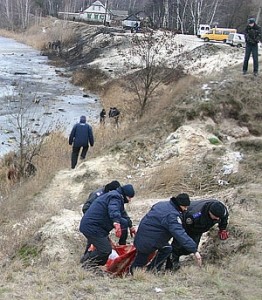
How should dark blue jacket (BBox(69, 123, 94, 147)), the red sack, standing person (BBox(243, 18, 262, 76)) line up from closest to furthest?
the red sack → dark blue jacket (BBox(69, 123, 94, 147)) → standing person (BBox(243, 18, 262, 76))

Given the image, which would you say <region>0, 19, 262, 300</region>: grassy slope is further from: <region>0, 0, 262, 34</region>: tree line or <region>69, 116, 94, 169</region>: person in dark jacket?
<region>0, 0, 262, 34</region>: tree line

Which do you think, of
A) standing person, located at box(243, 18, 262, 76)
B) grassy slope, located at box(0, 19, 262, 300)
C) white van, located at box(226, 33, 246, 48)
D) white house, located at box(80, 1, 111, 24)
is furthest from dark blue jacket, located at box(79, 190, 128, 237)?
white house, located at box(80, 1, 111, 24)

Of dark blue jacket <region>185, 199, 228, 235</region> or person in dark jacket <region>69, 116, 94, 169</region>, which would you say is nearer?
dark blue jacket <region>185, 199, 228, 235</region>

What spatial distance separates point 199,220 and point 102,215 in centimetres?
129

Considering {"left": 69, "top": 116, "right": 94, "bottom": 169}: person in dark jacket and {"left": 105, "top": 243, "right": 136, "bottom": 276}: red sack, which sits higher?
{"left": 69, "top": 116, "right": 94, "bottom": 169}: person in dark jacket

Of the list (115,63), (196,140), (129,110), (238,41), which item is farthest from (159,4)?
(196,140)

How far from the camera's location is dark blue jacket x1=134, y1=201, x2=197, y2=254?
595cm

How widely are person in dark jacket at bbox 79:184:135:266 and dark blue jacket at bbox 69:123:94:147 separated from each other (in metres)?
6.61

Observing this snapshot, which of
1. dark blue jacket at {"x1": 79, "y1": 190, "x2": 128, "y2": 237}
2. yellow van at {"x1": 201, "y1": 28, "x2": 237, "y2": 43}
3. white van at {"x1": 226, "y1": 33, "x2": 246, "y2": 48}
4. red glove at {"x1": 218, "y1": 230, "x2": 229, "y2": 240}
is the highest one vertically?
yellow van at {"x1": 201, "y1": 28, "x2": 237, "y2": 43}

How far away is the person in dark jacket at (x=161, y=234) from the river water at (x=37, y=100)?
10251mm

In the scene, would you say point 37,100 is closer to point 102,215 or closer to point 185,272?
point 102,215

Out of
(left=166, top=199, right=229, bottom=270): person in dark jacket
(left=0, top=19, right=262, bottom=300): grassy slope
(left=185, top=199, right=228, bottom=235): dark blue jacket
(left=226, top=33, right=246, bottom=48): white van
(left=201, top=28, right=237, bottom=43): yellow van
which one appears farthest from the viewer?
(left=201, top=28, right=237, bottom=43): yellow van

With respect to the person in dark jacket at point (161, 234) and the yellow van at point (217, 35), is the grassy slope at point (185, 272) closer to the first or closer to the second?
the person in dark jacket at point (161, 234)

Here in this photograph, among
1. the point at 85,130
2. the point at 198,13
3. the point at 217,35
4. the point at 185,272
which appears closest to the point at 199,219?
the point at 185,272
